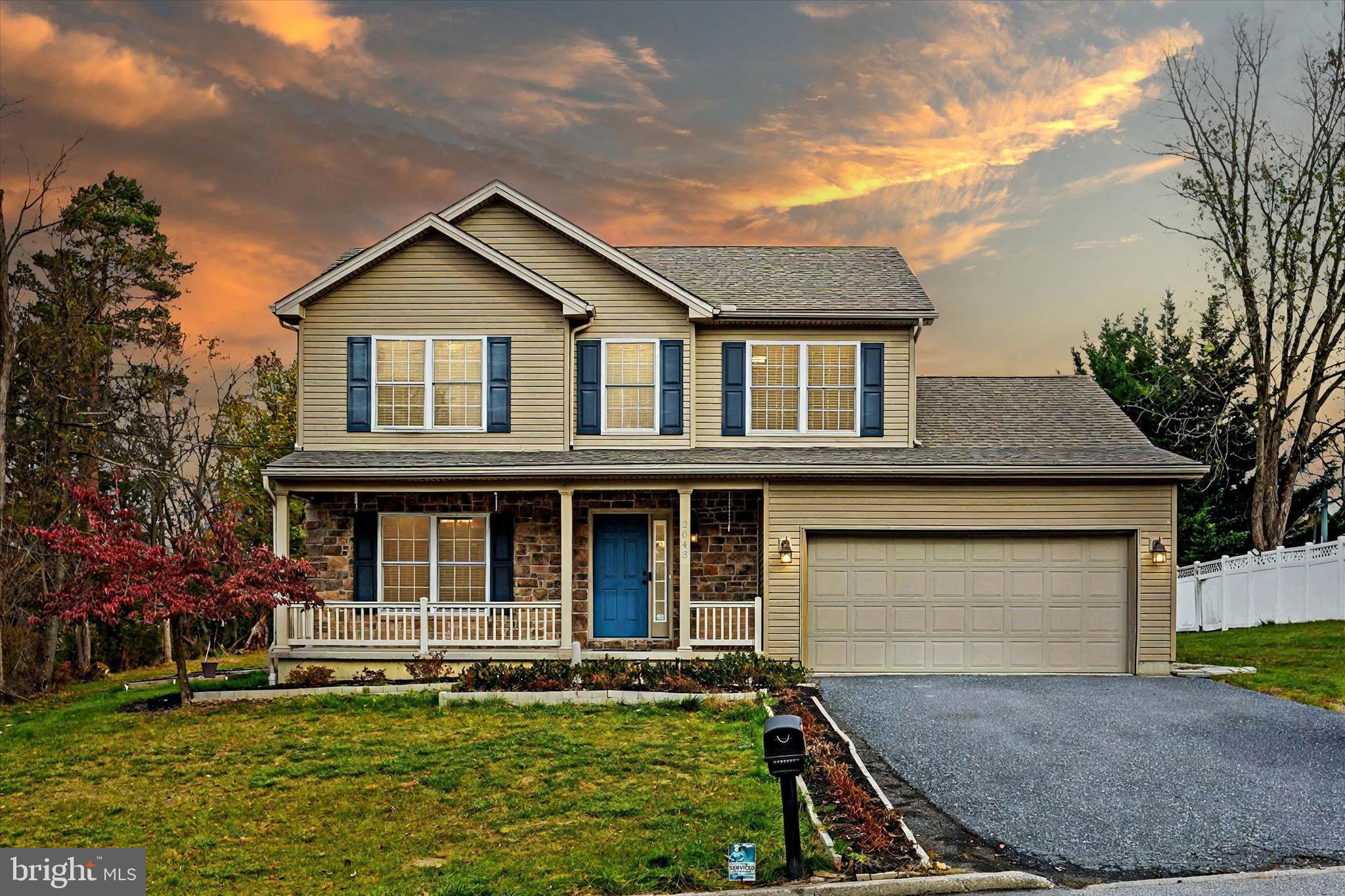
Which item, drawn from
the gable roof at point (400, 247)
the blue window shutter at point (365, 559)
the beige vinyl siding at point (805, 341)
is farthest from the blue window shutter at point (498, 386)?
the beige vinyl siding at point (805, 341)

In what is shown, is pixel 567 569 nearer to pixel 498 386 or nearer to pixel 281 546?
pixel 498 386

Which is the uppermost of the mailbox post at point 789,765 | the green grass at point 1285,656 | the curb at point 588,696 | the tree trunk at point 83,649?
the mailbox post at point 789,765

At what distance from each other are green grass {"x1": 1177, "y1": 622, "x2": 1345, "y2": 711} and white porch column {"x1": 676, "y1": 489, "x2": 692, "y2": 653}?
8.16 m

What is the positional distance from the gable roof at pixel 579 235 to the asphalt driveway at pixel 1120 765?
6.51m

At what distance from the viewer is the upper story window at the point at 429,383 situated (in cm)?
1498

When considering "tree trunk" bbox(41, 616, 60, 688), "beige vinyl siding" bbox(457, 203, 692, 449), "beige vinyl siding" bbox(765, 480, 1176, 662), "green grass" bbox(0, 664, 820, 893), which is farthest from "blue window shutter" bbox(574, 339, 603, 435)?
"tree trunk" bbox(41, 616, 60, 688)

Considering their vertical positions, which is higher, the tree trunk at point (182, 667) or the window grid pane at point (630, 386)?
the window grid pane at point (630, 386)

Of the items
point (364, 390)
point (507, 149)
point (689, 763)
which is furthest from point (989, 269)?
point (689, 763)

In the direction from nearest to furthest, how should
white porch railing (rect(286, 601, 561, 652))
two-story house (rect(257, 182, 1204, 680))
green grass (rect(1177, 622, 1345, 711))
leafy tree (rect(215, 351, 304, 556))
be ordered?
green grass (rect(1177, 622, 1345, 711)) → white porch railing (rect(286, 601, 561, 652)) → two-story house (rect(257, 182, 1204, 680)) → leafy tree (rect(215, 351, 304, 556))

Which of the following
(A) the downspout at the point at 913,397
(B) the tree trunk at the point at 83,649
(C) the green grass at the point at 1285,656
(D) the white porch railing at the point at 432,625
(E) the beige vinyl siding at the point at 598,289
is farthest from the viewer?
(B) the tree trunk at the point at 83,649

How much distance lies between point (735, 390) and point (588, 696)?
588 centimetres

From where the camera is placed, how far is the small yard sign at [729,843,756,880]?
226 inches

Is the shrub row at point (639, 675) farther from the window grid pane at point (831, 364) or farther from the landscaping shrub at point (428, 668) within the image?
the window grid pane at point (831, 364)

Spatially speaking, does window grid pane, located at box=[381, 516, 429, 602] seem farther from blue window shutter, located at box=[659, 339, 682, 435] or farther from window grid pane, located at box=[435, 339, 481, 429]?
blue window shutter, located at box=[659, 339, 682, 435]
